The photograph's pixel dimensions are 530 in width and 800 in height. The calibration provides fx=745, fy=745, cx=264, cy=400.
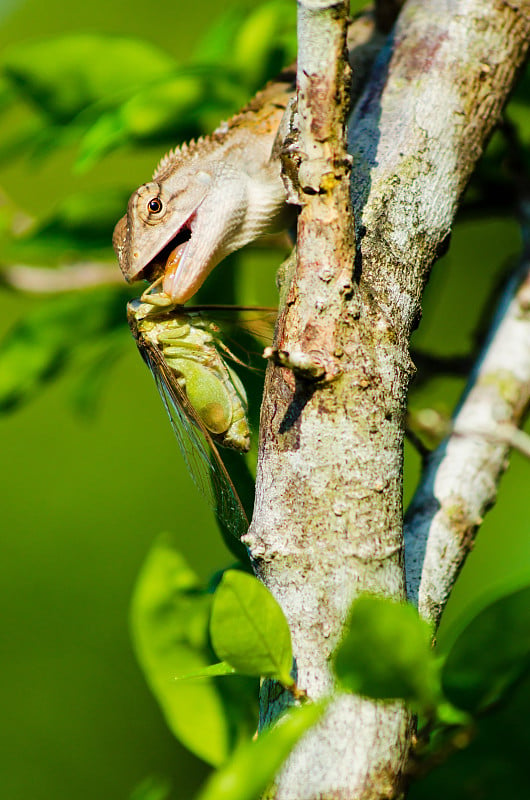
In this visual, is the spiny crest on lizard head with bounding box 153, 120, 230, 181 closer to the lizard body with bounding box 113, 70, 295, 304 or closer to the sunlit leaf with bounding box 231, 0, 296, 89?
the lizard body with bounding box 113, 70, 295, 304

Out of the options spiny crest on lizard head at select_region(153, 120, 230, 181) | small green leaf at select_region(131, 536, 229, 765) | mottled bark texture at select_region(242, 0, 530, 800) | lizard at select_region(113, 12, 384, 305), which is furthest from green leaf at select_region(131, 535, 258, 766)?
spiny crest on lizard head at select_region(153, 120, 230, 181)

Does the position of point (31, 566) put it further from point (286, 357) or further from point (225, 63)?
point (286, 357)

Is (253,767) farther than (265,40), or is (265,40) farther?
(265,40)

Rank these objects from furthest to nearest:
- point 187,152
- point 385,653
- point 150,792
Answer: point 187,152 < point 150,792 < point 385,653

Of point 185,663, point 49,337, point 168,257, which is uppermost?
point 168,257

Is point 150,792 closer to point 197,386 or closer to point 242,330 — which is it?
point 197,386

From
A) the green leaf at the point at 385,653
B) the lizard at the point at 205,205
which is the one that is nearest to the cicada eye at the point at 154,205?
the lizard at the point at 205,205

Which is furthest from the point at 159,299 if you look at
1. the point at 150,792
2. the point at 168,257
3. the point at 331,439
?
the point at 150,792

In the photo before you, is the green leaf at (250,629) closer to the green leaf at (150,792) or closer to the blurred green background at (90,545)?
the green leaf at (150,792)
